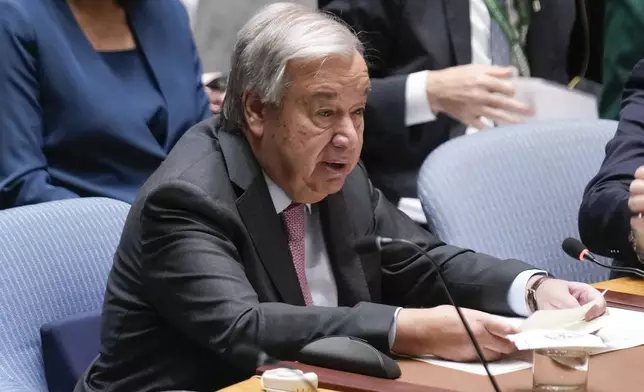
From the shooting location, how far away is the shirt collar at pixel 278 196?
7.58 feet

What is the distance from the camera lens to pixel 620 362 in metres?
1.92

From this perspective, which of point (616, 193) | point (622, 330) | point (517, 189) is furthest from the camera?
point (517, 189)

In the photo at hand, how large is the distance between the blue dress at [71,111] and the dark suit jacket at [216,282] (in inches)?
33.3

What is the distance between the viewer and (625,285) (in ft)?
8.18

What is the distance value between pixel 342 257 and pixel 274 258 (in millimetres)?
215

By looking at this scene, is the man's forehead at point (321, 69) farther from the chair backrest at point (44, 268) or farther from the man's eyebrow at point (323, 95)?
the chair backrest at point (44, 268)

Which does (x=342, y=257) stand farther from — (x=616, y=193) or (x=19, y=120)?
(x=19, y=120)

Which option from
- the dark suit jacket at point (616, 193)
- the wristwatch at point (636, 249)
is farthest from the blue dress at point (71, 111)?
the wristwatch at point (636, 249)

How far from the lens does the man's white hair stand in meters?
2.21

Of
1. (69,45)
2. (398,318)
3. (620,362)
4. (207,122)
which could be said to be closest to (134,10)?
(69,45)

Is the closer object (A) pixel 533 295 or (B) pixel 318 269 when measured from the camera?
(A) pixel 533 295

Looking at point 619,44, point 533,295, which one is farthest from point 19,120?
point 619,44

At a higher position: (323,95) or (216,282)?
(323,95)

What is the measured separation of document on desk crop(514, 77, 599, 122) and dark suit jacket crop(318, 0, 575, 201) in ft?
0.83
